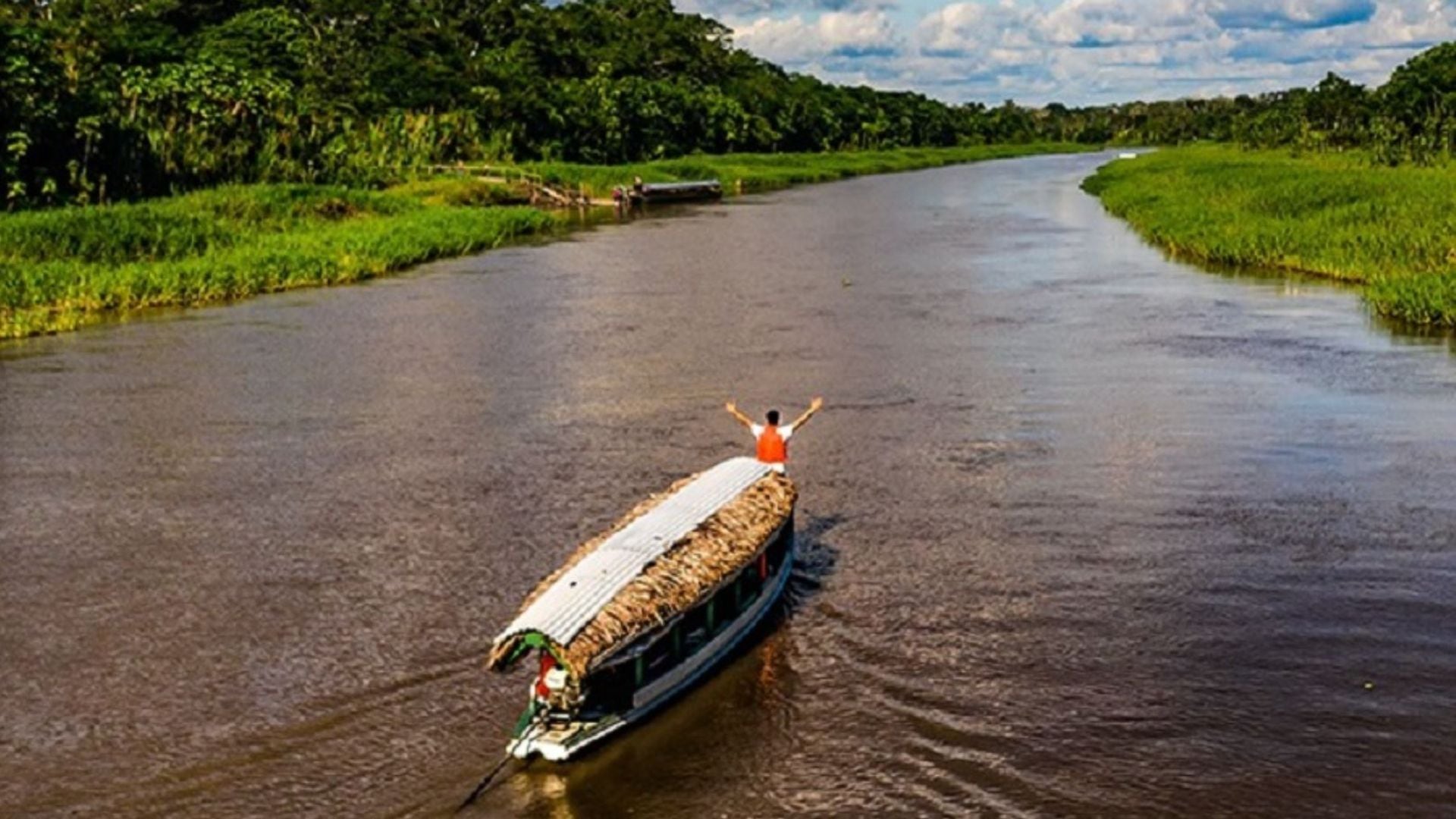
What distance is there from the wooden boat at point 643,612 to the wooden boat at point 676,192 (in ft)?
252

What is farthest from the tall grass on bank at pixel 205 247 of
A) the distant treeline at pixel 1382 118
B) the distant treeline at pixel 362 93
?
the distant treeline at pixel 1382 118

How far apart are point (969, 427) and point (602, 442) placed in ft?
21.8

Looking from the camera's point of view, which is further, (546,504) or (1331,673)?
(546,504)

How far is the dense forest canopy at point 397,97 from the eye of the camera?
53.7m

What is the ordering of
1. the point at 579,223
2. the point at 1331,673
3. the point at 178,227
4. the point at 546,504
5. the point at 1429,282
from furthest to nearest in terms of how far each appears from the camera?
1. the point at 579,223
2. the point at 178,227
3. the point at 1429,282
4. the point at 546,504
5. the point at 1331,673

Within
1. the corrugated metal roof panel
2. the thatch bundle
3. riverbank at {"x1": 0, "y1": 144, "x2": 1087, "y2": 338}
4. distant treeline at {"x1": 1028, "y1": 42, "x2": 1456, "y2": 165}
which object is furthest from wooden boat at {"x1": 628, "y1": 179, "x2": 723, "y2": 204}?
the thatch bundle

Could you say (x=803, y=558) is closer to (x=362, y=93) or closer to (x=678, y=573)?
(x=678, y=573)

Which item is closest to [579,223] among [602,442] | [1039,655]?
[602,442]

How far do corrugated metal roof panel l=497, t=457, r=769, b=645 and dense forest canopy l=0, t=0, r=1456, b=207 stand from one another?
40.2 meters

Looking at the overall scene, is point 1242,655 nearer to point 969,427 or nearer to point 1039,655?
point 1039,655

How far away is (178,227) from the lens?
1891 inches

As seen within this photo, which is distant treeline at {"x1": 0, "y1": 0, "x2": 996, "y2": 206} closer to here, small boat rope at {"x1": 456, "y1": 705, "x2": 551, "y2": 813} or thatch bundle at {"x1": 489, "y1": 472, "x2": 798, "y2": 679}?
thatch bundle at {"x1": 489, "y1": 472, "x2": 798, "y2": 679}

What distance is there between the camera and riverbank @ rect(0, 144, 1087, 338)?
131 feet

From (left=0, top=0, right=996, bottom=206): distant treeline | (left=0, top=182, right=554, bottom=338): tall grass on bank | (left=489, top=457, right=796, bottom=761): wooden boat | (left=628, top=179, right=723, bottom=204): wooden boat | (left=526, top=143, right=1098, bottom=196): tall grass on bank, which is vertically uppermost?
(left=0, top=0, right=996, bottom=206): distant treeline
